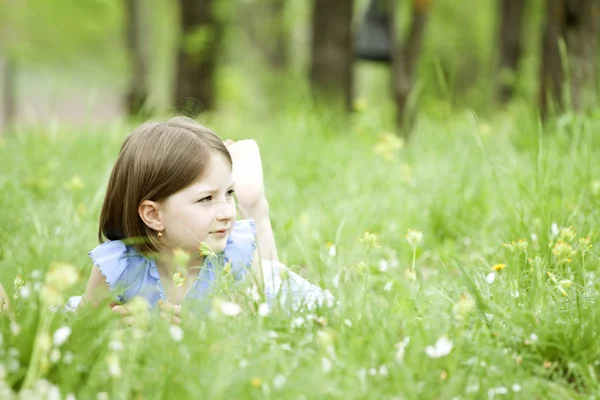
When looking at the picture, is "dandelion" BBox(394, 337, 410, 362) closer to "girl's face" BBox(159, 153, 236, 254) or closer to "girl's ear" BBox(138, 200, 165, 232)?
"girl's face" BBox(159, 153, 236, 254)

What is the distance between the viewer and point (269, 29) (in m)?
19.8

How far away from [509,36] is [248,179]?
34.8 feet

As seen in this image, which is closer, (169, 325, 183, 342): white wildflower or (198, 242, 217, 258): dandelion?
(169, 325, 183, 342): white wildflower

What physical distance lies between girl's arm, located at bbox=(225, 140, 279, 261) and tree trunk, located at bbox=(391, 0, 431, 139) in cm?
290

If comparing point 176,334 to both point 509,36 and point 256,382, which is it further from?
point 509,36

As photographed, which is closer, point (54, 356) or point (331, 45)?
point (54, 356)

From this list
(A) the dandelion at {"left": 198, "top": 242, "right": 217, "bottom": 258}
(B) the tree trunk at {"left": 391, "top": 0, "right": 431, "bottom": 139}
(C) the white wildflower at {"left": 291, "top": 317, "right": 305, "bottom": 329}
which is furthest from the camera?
(B) the tree trunk at {"left": 391, "top": 0, "right": 431, "bottom": 139}

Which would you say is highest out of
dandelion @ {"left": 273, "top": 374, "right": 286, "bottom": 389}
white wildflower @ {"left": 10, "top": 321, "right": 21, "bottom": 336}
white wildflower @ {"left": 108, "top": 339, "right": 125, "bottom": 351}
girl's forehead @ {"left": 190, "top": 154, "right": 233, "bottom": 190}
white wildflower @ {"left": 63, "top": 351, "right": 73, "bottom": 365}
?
girl's forehead @ {"left": 190, "top": 154, "right": 233, "bottom": 190}

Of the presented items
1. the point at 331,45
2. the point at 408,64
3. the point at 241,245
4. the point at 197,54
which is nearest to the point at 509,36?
the point at 331,45

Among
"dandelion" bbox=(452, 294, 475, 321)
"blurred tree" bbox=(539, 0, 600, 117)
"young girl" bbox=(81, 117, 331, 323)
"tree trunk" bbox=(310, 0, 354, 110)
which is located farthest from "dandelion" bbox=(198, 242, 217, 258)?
"tree trunk" bbox=(310, 0, 354, 110)

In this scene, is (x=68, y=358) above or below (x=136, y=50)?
above

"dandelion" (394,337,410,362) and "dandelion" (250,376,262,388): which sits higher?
"dandelion" (250,376,262,388)

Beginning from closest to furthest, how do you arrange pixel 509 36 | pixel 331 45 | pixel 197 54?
pixel 331 45, pixel 197 54, pixel 509 36

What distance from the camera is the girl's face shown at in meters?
2.28
